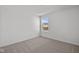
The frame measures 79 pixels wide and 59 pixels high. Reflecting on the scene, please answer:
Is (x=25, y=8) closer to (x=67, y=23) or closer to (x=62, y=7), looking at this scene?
(x=62, y=7)

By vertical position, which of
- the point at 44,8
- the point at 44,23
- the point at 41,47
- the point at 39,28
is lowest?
the point at 41,47

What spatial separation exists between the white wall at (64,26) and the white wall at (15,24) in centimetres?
36

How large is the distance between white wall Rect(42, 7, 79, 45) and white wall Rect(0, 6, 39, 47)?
36 cm

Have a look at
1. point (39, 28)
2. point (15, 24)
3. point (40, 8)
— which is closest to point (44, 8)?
point (40, 8)

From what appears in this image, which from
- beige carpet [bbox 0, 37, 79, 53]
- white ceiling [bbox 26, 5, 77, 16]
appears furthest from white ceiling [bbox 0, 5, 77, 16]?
beige carpet [bbox 0, 37, 79, 53]

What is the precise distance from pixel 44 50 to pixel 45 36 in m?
0.30

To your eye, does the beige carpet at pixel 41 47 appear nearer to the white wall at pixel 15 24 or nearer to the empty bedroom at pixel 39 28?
the empty bedroom at pixel 39 28

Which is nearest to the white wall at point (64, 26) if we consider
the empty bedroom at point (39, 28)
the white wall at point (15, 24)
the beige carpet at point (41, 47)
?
the empty bedroom at point (39, 28)

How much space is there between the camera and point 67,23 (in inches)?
72.6

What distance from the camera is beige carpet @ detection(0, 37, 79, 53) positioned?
6.01 ft

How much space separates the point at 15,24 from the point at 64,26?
1023 millimetres

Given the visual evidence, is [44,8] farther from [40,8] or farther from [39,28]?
[39,28]

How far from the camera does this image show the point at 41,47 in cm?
187
